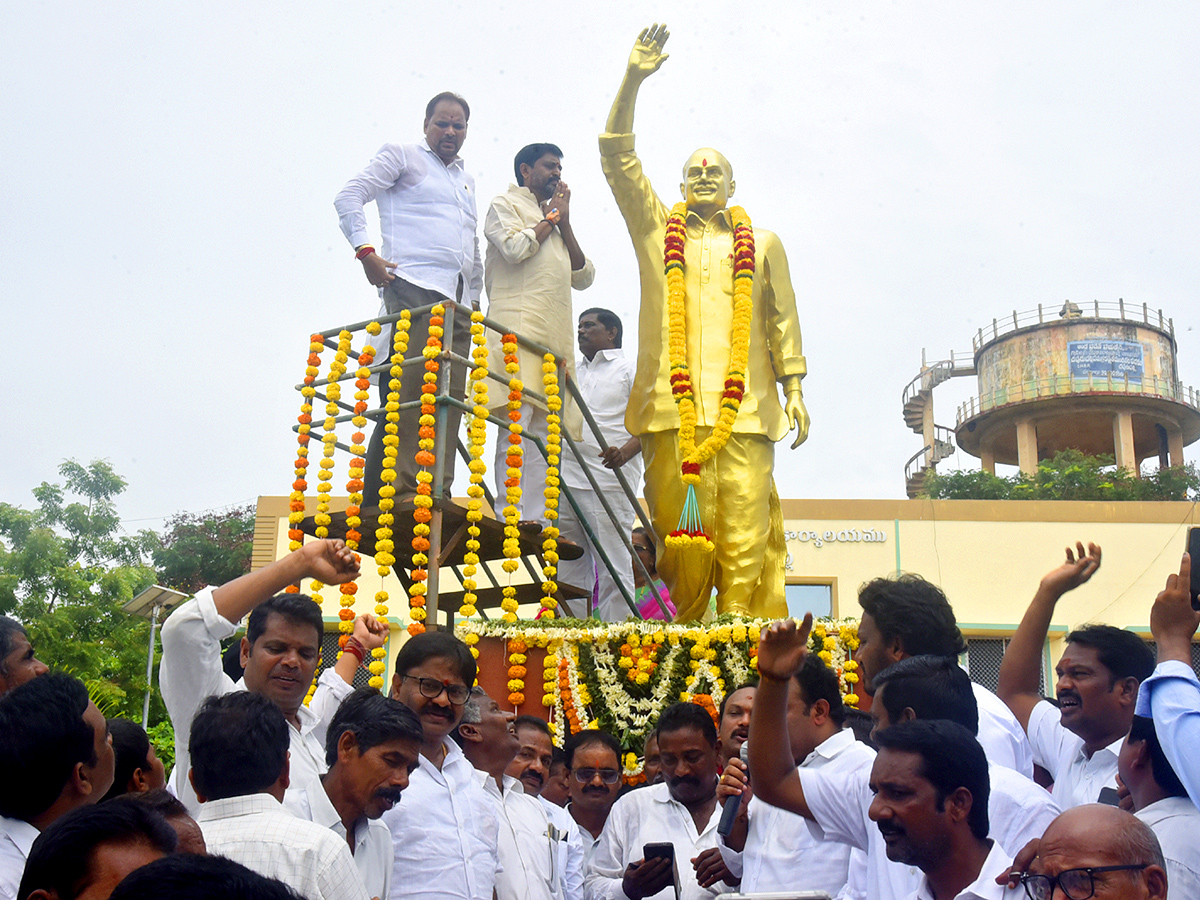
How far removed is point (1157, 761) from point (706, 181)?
5.63m

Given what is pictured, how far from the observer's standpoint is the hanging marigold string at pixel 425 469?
252 inches

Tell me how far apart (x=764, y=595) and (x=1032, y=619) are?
3629 millimetres

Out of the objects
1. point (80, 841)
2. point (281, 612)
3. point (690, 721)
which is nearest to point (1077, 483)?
point (690, 721)

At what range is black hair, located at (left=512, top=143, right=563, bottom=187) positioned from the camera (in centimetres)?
779

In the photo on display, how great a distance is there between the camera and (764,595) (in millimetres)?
7449

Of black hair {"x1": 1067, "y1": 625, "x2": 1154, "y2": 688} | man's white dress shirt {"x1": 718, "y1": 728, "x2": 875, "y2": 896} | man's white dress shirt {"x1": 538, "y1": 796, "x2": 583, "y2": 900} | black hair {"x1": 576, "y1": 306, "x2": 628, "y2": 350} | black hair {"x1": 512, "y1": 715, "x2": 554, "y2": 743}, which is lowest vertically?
man's white dress shirt {"x1": 538, "y1": 796, "x2": 583, "y2": 900}

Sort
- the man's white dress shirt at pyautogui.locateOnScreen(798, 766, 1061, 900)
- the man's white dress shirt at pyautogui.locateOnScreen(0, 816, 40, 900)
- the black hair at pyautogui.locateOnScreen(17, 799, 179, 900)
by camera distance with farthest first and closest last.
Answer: the man's white dress shirt at pyautogui.locateOnScreen(798, 766, 1061, 900), the man's white dress shirt at pyautogui.locateOnScreen(0, 816, 40, 900), the black hair at pyautogui.locateOnScreen(17, 799, 179, 900)

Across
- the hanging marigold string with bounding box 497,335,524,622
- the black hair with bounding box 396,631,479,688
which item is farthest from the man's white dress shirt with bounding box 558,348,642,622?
the black hair with bounding box 396,631,479,688

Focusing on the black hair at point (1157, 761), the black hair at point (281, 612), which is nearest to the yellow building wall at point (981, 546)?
the black hair at point (281, 612)

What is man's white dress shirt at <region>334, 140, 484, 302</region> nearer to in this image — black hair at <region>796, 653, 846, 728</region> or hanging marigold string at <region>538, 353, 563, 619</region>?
hanging marigold string at <region>538, 353, 563, 619</region>

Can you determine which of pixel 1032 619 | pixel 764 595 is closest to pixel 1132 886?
pixel 1032 619

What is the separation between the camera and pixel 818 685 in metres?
3.70

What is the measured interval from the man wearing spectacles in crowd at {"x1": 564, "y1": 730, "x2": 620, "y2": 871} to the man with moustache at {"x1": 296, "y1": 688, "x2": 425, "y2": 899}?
74.9 inches

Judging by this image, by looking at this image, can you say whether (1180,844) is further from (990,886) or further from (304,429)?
(304,429)
